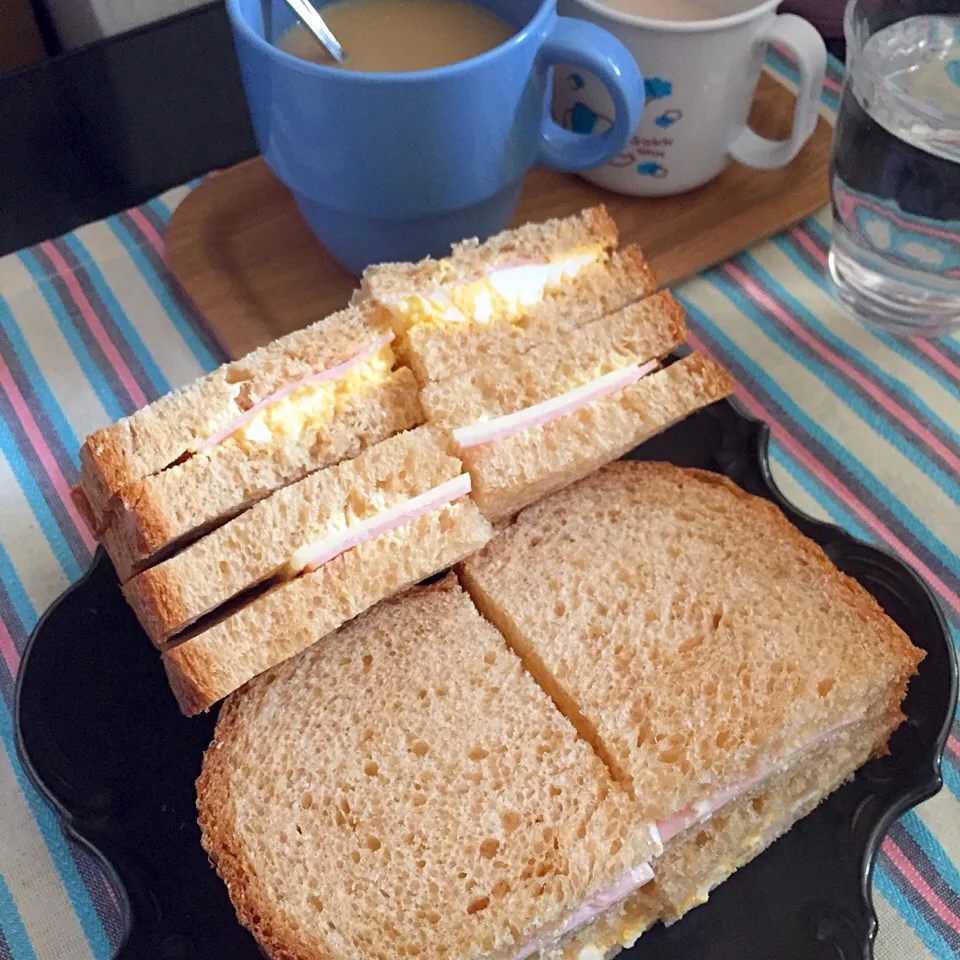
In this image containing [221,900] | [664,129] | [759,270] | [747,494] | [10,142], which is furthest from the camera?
[10,142]

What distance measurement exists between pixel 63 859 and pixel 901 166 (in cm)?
139

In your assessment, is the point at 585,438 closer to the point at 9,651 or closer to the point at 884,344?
the point at 884,344

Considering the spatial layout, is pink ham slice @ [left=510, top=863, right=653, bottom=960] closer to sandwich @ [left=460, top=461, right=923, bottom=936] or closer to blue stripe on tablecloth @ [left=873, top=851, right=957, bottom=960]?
sandwich @ [left=460, top=461, right=923, bottom=936]

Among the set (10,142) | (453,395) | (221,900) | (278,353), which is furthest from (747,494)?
(10,142)

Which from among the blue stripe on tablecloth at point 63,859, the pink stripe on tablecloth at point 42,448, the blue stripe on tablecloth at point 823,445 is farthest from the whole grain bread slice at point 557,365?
the blue stripe on tablecloth at point 63,859

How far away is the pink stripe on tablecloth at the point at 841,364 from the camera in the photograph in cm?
136

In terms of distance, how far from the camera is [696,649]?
1088mm

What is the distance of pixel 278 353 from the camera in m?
1.16

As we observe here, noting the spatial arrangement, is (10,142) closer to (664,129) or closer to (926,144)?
(664,129)

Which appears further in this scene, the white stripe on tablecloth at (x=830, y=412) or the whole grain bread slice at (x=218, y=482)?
the white stripe on tablecloth at (x=830, y=412)

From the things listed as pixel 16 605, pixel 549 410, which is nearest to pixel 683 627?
pixel 549 410

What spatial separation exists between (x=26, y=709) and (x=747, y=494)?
0.90 meters

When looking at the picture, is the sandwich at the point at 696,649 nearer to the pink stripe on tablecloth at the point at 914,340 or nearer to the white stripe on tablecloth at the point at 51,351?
the pink stripe on tablecloth at the point at 914,340

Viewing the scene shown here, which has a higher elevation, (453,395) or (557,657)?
(453,395)
